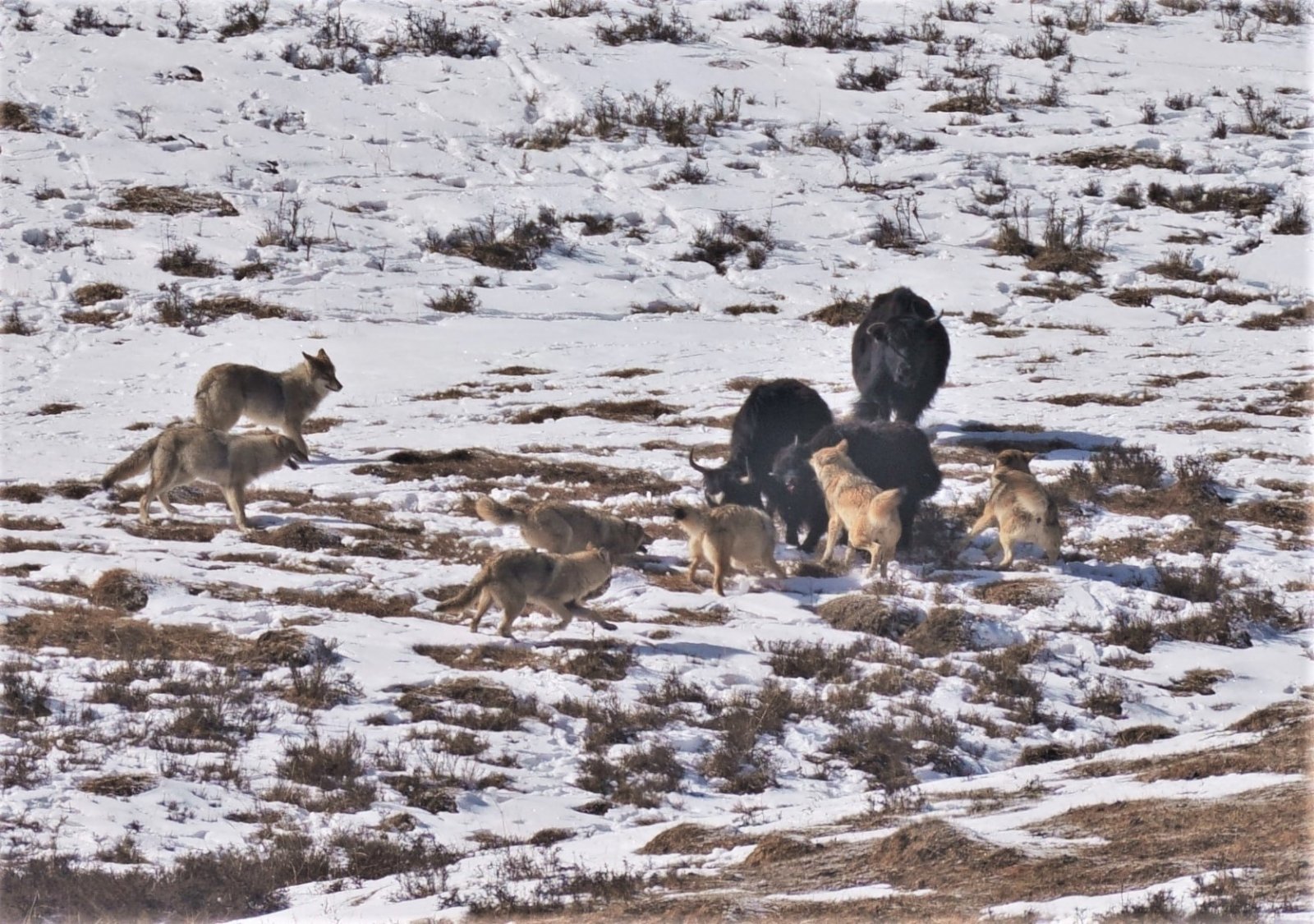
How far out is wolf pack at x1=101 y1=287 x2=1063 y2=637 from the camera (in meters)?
11.1

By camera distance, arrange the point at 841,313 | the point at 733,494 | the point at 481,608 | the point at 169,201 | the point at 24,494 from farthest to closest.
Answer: the point at 169,201 → the point at 841,313 → the point at 24,494 → the point at 733,494 → the point at 481,608

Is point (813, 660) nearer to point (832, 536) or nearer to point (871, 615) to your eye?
point (871, 615)

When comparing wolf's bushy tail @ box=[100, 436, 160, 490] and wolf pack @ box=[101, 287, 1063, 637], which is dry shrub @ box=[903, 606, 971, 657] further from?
wolf's bushy tail @ box=[100, 436, 160, 490]

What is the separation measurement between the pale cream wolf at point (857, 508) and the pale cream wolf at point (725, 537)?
73 centimetres

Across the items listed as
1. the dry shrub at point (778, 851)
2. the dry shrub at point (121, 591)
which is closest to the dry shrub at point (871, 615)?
the dry shrub at point (778, 851)

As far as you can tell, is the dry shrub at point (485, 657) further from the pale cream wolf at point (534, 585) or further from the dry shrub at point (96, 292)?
the dry shrub at point (96, 292)

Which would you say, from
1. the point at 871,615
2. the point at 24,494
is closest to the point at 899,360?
the point at 871,615

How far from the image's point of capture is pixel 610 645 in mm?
10719

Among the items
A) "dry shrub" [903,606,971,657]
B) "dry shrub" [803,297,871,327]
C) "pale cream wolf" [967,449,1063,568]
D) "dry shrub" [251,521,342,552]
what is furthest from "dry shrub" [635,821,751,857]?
"dry shrub" [803,297,871,327]

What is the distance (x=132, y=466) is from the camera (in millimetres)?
13562

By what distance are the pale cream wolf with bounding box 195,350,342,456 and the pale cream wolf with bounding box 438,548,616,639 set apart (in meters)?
4.72

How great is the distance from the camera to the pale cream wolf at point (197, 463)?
13312 millimetres

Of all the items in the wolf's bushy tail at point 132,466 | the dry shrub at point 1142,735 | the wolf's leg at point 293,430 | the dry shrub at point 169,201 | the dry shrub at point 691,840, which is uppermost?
the dry shrub at point 169,201

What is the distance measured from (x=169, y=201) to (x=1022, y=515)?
65.3 feet
